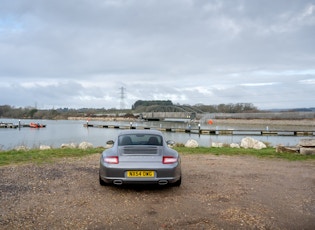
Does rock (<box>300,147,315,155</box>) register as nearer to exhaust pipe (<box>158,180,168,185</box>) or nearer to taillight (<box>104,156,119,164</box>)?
exhaust pipe (<box>158,180,168,185</box>)

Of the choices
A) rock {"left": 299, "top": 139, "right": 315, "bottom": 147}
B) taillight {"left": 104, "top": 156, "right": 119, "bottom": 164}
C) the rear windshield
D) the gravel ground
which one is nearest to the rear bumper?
taillight {"left": 104, "top": 156, "right": 119, "bottom": 164}

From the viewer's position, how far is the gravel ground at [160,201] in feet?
13.4

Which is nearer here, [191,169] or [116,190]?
[116,190]

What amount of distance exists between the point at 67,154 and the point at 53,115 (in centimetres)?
12796

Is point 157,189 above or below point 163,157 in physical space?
below

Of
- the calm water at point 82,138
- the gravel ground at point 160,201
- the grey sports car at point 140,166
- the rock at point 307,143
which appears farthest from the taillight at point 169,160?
the calm water at point 82,138

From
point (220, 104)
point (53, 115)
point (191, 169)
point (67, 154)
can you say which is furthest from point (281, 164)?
point (53, 115)

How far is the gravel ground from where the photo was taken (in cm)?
408

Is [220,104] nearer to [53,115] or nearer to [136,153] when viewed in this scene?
[53,115]

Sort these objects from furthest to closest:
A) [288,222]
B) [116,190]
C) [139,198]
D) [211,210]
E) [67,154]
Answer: [67,154], [116,190], [139,198], [211,210], [288,222]

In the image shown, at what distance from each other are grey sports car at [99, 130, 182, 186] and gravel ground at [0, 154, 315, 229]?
340 mm

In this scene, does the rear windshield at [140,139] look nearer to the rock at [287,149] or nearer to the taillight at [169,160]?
the taillight at [169,160]

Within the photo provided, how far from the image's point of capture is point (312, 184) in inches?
258

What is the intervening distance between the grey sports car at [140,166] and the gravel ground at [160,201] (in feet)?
1.12
